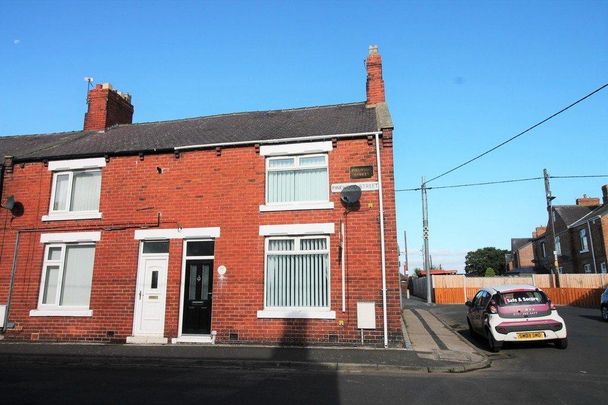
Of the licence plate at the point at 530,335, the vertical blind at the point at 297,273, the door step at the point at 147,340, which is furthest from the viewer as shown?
the door step at the point at 147,340

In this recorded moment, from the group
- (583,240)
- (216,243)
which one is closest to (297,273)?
(216,243)

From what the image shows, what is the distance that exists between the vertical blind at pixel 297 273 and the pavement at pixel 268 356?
128cm

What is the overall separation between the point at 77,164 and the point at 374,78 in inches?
386

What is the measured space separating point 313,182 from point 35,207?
866cm

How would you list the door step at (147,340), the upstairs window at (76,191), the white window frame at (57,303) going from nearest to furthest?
the door step at (147,340), the white window frame at (57,303), the upstairs window at (76,191)

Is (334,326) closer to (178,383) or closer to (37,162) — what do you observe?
(178,383)

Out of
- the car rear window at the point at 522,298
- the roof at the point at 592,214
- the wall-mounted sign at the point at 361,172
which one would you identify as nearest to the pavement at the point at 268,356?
the car rear window at the point at 522,298

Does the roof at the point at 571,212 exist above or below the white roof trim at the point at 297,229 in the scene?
above

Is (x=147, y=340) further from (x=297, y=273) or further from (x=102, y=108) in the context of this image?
(x=102, y=108)

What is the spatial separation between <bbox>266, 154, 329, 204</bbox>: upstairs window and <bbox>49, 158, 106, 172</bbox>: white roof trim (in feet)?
17.5

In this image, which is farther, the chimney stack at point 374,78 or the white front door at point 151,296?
the chimney stack at point 374,78

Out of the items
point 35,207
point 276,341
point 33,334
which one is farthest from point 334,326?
point 35,207

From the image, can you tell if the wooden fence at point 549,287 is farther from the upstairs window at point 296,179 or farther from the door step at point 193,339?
the door step at point 193,339

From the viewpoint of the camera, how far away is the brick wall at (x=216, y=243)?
36.1 ft
